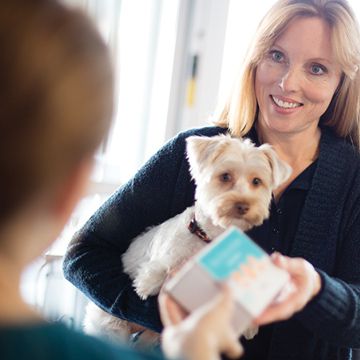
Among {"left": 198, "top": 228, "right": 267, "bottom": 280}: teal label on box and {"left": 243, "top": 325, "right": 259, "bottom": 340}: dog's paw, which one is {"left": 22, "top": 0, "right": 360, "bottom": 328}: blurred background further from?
{"left": 198, "top": 228, "right": 267, "bottom": 280}: teal label on box

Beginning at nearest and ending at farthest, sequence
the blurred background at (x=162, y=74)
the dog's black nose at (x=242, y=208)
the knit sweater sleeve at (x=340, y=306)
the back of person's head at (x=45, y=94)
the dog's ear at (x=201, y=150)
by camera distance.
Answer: the back of person's head at (x=45, y=94)
the knit sweater sleeve at (x=340, y=306)
the dog's black nose at (x=242, y=208)
the dog's ear at (x=201, y=150)
the blurred background at (x=162, y=74)

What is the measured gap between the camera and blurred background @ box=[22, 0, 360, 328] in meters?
2.39

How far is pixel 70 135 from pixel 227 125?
1.15 m

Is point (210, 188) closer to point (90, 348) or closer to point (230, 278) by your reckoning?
point (230, 278)

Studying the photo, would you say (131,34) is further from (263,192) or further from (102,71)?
(102,71)

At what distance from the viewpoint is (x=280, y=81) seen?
4.92ft

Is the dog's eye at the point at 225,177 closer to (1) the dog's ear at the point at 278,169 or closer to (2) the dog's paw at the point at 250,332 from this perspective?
(1) the dog's ear at the point at 278,169

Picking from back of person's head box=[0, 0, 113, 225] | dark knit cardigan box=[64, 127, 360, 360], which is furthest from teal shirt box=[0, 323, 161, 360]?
dark knit cardigan box=[64, 127, 360, 360]

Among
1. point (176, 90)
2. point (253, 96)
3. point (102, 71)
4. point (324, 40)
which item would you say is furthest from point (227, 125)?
point (102, 71)

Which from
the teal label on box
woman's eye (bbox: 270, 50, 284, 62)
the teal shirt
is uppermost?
woman's eye (bbox: 270, 50, 284, 62)

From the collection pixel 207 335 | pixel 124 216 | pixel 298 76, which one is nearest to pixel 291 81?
pixel 298 76

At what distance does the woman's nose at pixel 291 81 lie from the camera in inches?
57.9

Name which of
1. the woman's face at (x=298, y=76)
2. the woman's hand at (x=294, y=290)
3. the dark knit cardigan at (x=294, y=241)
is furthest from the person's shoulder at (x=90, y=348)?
the woman's face at (x=298, y=76)

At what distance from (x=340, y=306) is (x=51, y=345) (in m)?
0.82
